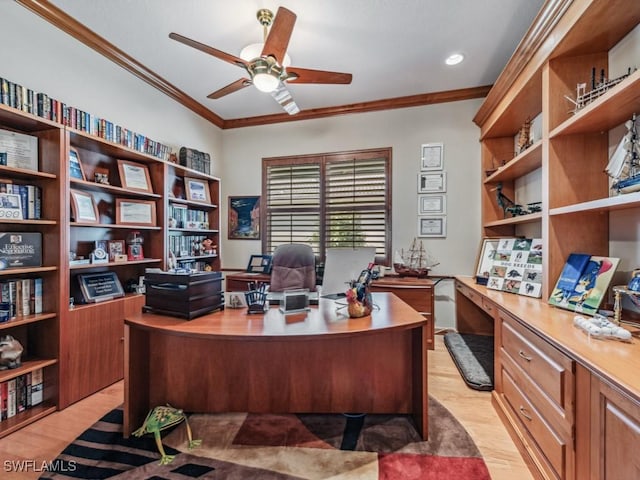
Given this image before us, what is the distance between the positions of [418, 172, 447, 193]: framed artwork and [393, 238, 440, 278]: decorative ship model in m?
0.64

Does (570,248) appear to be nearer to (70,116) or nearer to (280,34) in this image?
(280,34)

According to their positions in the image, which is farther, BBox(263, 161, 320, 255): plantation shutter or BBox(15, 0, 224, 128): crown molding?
BBox(263, 161, 320, 255): plantation shutter

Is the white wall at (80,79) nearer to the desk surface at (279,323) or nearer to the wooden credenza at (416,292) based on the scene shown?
the desk surface at (279,323)

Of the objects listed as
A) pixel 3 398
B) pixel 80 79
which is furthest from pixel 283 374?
pixel 80 79

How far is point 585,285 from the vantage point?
1.70 meters

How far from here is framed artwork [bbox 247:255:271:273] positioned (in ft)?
12.9

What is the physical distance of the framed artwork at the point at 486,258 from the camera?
110 inches

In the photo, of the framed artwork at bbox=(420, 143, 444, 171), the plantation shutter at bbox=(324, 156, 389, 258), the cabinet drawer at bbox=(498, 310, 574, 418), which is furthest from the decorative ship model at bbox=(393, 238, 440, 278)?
the cabinet drawer at bbox=(498, 310, 574, 418)

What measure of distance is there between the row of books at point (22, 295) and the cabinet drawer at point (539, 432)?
3.14 m

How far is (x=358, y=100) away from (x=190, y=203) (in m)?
2.40

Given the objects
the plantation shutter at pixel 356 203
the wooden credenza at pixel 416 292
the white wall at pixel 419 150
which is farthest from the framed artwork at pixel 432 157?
the wooden credenza at pixel 416 292

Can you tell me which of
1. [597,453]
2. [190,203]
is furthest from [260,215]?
[597,453]

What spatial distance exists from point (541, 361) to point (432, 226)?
88.3 inches

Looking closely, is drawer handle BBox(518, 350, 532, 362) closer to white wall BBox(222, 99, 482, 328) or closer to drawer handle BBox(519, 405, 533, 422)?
drawer handle BBox(519, 405, 533, 422)
